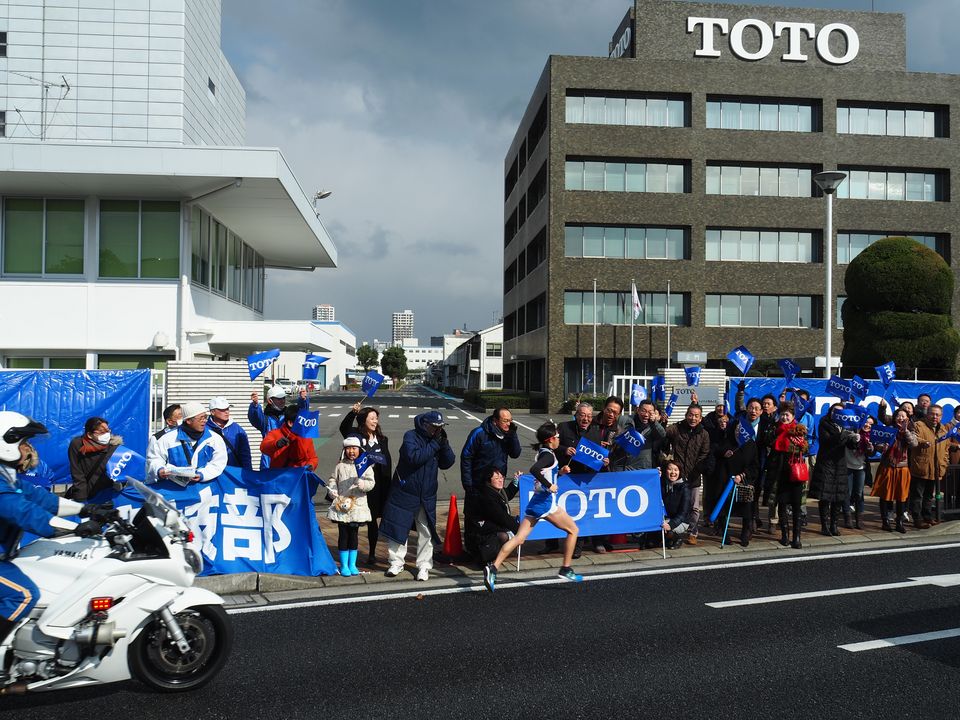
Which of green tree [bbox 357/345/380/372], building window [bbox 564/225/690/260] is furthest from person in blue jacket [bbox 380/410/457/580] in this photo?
green tree [bbox 357/345/380/372]

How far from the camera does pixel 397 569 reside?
8188 mm

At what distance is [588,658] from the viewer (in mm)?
5613

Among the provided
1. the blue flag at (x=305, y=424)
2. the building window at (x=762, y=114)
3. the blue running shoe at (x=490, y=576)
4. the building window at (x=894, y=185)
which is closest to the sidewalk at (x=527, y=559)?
the blue running shoe at (x=490, y=576)

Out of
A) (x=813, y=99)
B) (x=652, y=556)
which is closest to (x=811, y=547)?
(x=652, y=556)

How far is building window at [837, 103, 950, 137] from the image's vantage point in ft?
151

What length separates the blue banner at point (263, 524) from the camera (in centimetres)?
805

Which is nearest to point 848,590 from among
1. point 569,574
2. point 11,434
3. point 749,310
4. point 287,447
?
point 569,574

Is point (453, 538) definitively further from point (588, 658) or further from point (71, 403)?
point (71, 403)

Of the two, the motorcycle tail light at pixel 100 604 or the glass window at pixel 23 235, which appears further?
the glass window at pixel 23 235

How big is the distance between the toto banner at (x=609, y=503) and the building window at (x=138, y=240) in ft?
45.8

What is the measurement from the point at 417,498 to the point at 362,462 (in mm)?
683

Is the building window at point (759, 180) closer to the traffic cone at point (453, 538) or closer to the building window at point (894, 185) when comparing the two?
the building window at point (894, 185)

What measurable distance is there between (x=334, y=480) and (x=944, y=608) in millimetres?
5861

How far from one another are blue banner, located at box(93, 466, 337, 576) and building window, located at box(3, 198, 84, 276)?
44.3ft
